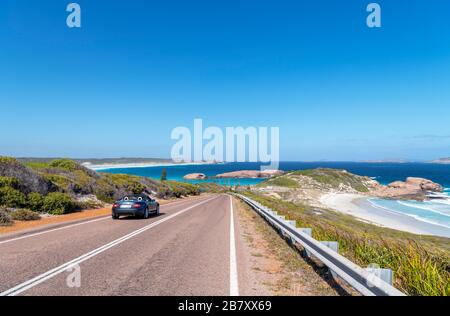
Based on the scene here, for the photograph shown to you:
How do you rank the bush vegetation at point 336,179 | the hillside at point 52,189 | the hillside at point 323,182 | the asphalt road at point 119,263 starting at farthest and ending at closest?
Answer: 1. the bush vegetation at point 336,179
2. the hillside at point 323,182
3. the hillside at point 52,189
4. the asphalt road at point 119,263

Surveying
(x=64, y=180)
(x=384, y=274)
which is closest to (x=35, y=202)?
(x=64, y=180)

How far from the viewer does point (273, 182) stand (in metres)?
118

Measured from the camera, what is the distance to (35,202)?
1852 cm

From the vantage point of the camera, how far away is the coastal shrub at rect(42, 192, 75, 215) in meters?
19.1

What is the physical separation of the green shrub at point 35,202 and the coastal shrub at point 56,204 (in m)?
0.21

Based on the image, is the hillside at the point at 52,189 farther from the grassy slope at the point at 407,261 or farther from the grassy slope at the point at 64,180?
the grassy slope at the point at 407,261

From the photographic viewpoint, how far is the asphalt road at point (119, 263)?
5.72m

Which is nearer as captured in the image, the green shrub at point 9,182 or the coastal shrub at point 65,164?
the green shrub at point 9,182

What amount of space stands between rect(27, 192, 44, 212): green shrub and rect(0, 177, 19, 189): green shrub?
1.12 metres

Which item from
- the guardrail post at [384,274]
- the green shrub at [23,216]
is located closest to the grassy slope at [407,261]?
the guardrail post at [384,274]

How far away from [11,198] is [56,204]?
2.53 meters

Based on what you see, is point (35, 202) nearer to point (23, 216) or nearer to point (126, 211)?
point (23, 216)

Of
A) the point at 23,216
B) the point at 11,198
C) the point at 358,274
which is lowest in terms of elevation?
the point at 23,216

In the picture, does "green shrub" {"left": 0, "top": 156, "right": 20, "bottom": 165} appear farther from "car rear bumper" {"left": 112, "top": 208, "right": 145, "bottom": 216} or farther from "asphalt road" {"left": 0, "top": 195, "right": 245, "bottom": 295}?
"asphalt road" {"left": 0, "top": 195, "right": 245, "bottom": 295}
